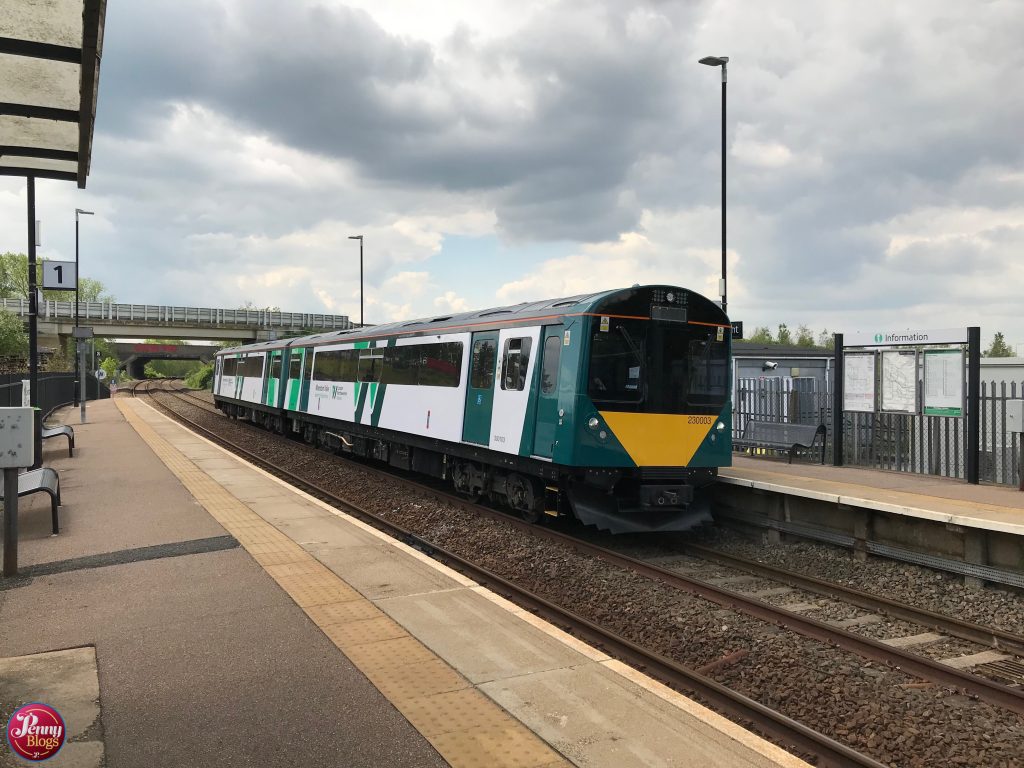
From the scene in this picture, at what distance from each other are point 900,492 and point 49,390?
29243 millimetres

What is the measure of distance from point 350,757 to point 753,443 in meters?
13.4

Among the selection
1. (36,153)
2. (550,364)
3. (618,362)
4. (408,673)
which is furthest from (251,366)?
(408,673)

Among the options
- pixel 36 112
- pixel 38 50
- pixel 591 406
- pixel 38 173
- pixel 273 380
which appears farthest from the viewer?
pixel 273 380

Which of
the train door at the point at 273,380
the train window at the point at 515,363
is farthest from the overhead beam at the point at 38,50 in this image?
the train door at the point at 273,380

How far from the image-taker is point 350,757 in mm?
3686

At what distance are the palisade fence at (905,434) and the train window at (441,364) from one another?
6.92 m

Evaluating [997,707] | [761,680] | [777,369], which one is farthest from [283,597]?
[777,369]

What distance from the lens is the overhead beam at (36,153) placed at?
6.46m

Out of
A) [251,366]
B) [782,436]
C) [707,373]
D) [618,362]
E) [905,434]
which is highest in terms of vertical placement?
[251,366]

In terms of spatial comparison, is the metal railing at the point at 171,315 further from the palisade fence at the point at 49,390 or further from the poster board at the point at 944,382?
the poster board at the point at 944,382

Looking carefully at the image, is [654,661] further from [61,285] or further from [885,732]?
[61,285]

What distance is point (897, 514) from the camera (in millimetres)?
8688

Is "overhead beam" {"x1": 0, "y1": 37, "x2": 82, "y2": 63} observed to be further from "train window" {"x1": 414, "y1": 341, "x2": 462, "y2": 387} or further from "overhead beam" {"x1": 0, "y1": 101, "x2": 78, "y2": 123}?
"train window" {"x1": 414, "y1": 341, "x2": 462, "y2": 387}

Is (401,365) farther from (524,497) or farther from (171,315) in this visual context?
(171,315)
